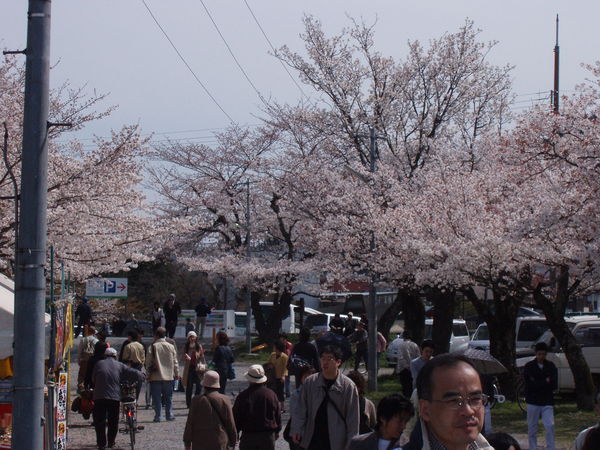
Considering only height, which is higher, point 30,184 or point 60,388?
point 30,184

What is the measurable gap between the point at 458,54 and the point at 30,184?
74.1ft

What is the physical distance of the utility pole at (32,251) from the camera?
618 cm

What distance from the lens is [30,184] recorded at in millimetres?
6312

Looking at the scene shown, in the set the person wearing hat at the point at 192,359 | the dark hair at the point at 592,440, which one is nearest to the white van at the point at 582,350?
the person wearing hat at the point at 192,359

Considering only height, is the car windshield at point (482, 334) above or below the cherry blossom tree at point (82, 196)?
below

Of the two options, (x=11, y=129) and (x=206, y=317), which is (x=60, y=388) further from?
(x=206, y=317)

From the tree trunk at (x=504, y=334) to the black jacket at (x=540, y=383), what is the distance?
6206 millimetres

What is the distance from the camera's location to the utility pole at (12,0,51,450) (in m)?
6.18

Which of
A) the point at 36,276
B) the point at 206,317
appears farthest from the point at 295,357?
the point at 206,317

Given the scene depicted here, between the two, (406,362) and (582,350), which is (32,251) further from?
(582,350)

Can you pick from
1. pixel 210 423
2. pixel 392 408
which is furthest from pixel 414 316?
pixel 392 408

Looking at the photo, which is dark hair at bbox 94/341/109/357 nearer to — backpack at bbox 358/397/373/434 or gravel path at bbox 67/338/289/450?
gravel path at bbox 67/338/289/450

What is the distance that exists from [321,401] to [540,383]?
244 inches

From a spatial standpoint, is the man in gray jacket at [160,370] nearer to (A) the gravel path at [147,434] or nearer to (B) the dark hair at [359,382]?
(A) the gravel path at [147,434]
